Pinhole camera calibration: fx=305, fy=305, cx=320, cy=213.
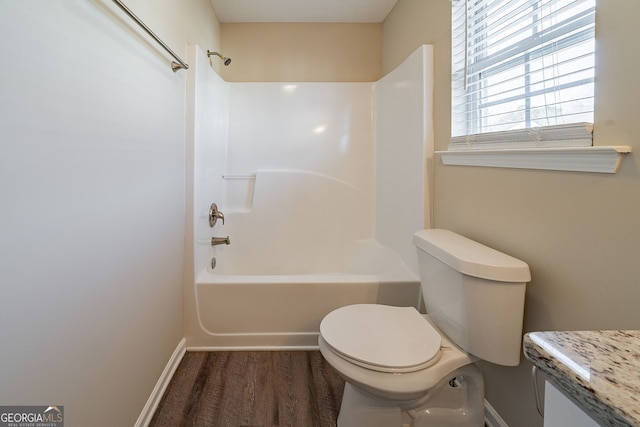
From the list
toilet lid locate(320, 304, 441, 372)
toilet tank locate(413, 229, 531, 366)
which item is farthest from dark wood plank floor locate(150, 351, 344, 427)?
toilet tank locate(413, 229, 531, 366)

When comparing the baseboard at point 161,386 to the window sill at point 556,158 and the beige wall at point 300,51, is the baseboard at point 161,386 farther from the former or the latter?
the beige wall at point 300,51

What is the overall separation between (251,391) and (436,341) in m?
0.94

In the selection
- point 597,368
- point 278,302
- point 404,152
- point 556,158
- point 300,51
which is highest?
point 300,51

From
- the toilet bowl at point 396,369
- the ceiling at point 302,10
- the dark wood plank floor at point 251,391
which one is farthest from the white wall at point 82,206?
the ceiling at point 302,10

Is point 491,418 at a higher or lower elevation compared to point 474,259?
lower

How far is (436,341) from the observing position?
3.70 feet

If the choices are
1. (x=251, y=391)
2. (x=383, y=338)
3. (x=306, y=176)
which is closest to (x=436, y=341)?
(x=383, y=338)

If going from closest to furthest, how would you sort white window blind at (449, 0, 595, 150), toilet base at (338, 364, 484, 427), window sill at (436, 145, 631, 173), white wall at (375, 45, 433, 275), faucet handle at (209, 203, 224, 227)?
window sill at (436, 145, 631, 173), white window blind at (449, 0, 595, 150), toilet base at (338, 364, 484, 427), white wall at (375, 45, 433, 275), faucet handle at (209, 203, 224, 227)

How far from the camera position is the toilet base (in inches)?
44.7

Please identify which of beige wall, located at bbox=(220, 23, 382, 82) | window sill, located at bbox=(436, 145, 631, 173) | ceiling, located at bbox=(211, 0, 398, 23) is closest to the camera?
window sill, located at bbox=(436, 145, 631, 173)

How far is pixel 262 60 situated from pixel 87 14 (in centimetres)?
181

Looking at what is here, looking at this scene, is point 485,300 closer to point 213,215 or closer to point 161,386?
point 161,386
